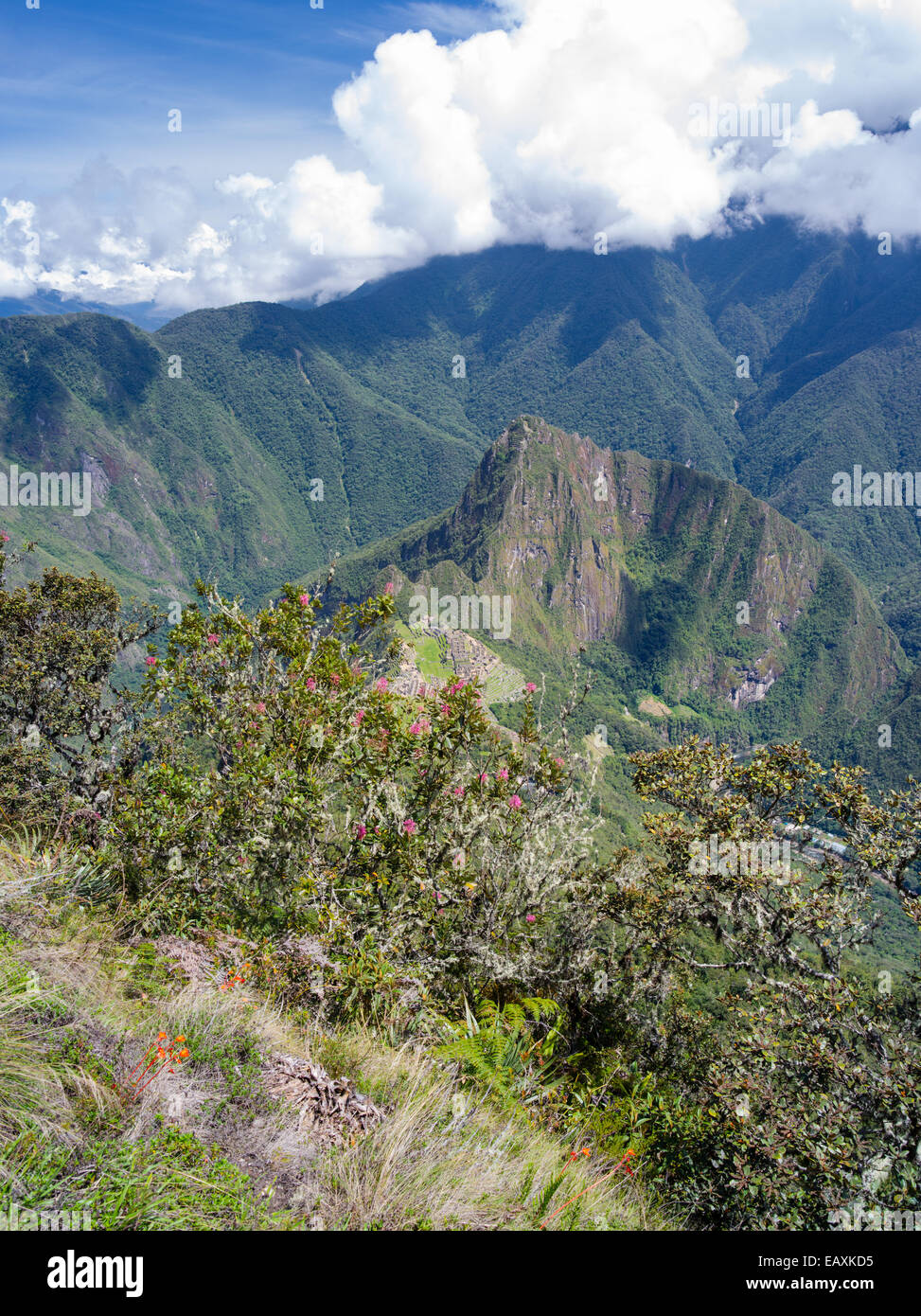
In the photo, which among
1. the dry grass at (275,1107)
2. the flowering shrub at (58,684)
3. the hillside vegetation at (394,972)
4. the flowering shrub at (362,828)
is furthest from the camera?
the flowering shrub at (58,684)

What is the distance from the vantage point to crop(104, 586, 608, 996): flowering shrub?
711 centimetres

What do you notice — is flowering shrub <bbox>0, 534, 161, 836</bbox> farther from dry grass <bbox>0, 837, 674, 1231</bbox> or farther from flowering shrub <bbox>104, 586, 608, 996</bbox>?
dry grass <bbox>0, 837, 674, 1231</bbox>

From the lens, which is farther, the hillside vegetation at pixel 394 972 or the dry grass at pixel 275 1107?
the hillside vegetation at pixel 394 972

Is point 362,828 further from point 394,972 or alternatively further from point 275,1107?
point 275,1107

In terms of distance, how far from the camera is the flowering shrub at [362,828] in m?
7.11

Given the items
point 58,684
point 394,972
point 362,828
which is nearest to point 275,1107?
point 394,972

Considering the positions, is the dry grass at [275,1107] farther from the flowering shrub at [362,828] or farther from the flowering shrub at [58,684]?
the flowering shrub at [58,684]

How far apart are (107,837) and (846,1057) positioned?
7.88 m

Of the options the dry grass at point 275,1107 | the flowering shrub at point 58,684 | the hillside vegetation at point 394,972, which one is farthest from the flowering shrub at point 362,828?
the flowering shrub at point 58,684

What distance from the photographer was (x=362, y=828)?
776 cm

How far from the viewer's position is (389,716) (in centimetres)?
815

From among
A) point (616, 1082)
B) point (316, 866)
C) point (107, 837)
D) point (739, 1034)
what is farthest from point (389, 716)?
point (739, 1034)
